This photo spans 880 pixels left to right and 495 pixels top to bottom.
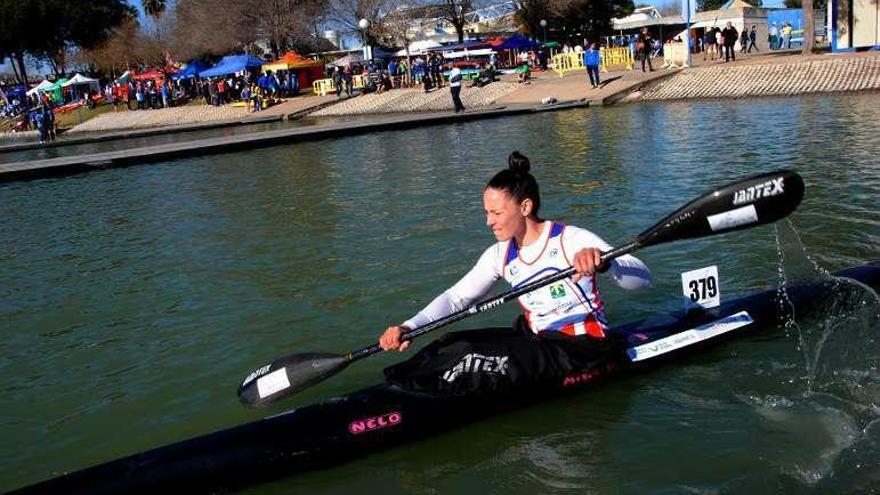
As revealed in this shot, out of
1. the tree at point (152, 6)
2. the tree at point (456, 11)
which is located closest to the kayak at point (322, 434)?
the tree at point (456, 11)

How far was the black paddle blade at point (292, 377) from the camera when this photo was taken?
5.15 metres

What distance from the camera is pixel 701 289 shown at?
5.85 meters

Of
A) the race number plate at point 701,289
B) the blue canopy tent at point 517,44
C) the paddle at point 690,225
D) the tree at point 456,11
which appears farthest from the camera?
the tree at point 456,11

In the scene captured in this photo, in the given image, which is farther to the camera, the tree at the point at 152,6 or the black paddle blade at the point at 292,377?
the tree at the point at 152,6

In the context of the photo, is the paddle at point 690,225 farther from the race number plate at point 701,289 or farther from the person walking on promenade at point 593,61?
the person walking on promenade at point 593,61

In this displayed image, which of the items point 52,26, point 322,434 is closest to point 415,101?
point 322,434

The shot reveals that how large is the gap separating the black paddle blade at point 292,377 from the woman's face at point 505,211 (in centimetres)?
133

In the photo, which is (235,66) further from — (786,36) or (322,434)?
(322,434)

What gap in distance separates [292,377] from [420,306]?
289 centimetres

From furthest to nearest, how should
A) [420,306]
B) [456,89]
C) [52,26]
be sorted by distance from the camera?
[52,26] → [456,89] → [420,306]

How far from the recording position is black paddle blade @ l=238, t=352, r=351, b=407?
16.9ft

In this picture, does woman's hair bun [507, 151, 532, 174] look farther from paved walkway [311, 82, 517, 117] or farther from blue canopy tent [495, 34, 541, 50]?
blue canopy tent [495, 34, 541, 50]

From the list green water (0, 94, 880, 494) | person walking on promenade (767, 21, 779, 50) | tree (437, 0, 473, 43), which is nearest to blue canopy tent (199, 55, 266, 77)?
tree (437, 0, 473, 43)

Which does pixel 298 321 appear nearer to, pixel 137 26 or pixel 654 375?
pixel 654 375
